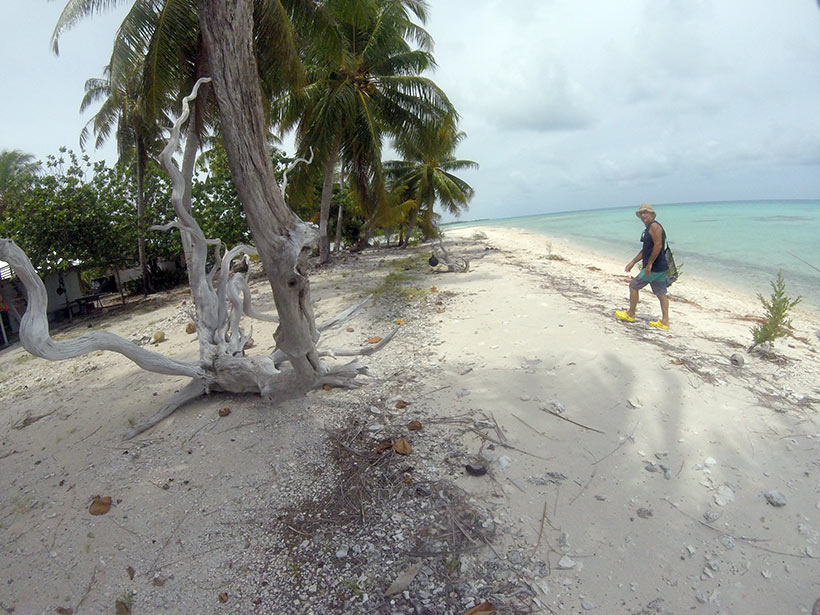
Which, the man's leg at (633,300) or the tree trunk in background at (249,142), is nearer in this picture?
the tree trunk in background at (249,142)

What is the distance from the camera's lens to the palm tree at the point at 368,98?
493 inches

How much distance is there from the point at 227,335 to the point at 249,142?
88.8 inches

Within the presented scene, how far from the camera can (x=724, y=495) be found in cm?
285

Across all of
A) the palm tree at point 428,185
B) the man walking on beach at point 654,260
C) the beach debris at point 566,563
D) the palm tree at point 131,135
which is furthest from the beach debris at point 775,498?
the palm tree at point 428,185

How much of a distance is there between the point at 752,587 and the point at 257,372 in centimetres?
378

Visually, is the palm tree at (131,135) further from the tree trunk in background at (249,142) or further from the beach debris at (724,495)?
the beach debris at (724,495)

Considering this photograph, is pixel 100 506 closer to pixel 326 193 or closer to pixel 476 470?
pixel 476 470

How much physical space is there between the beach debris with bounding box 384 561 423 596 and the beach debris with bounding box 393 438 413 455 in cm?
97

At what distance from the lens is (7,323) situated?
11094 millimetres

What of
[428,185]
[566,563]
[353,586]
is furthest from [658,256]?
[428,185]

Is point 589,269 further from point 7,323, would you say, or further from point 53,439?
point 7,323

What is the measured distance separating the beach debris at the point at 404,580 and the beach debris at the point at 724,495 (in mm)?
1940

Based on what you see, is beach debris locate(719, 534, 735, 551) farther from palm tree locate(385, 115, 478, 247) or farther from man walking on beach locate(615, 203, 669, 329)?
palm tree locate(385, 115, 478, 247)

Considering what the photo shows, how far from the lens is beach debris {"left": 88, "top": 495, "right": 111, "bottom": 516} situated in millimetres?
2939
